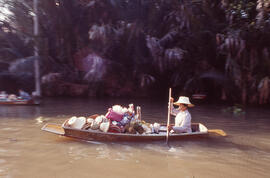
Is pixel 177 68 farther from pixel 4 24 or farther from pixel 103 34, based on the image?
pixel 4 24

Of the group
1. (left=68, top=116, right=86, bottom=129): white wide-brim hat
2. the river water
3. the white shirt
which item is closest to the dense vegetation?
the river water

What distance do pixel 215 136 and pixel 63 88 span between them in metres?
12.9

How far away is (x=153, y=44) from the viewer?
13.6 meters

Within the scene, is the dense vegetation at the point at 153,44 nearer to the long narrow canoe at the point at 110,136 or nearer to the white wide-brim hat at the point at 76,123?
the white wide-brim hat at the point at 76,123

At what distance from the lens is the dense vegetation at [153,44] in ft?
38.2

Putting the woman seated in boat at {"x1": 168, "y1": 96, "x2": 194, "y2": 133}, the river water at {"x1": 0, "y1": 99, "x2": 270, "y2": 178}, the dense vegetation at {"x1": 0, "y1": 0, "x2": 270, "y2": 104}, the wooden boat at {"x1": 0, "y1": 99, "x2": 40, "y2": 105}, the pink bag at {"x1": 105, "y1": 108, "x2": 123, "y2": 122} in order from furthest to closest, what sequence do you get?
the wooden boat at {"x1": 0, "y1": 99, "x2": 40, "y2": 105} < the dense vegetation at {"x1": 0, "y1": 0, "x2": 270, "y2": 104} < the pink bag at {"x1": 105, "y1": 108, "x2": 123, "y2": 122} < the woman seated in boat at {"x1": 168, "y1": 96, "x2": 194, "y2": 133} < the river water at {"x1": 0, "y1": 99, "x2": 270, "y2": 178}

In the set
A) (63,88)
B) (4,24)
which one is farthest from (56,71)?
(4,24)

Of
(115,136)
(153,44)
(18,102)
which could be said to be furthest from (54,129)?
(153,44)

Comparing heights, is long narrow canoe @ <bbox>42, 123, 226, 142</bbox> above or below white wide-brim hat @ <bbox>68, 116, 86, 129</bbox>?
below

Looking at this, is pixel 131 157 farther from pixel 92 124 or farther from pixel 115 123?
pixel 92 124

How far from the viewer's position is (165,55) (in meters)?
13.6

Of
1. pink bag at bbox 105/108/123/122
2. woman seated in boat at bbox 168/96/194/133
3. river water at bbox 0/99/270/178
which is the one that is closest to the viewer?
river water at bbox 0/99/270/178

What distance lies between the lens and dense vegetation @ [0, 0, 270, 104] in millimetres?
11633

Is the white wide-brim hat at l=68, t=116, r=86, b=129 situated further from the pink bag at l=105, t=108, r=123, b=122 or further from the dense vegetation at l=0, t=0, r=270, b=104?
the dense vegetation at l=0, t=0, r=270, b=104
